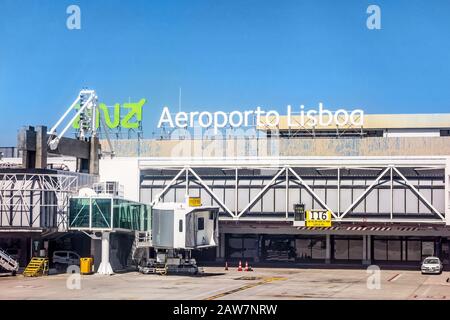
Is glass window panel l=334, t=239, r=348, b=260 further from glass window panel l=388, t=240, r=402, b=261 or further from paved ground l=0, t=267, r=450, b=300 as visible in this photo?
paved ground l=0, t=267, r=450, b=300

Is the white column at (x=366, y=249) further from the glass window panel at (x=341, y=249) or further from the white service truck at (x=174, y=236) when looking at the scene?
the white service truck at (x=174, y=236)

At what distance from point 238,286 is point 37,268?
70.6 ft

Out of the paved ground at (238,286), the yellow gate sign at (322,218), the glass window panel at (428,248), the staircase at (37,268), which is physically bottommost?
the paved ground at (238,286)

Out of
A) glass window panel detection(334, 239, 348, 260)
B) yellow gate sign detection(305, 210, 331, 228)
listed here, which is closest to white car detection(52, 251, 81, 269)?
yellow gate sign detection(305, 210, 331, 228)

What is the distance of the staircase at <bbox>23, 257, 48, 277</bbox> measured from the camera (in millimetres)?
80875

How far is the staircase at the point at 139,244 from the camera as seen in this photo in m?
86.2

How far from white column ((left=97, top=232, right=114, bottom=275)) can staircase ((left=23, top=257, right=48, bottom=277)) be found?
5.12 meters

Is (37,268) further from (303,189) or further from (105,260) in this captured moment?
(303,189)

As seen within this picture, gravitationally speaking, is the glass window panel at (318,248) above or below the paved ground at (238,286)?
above

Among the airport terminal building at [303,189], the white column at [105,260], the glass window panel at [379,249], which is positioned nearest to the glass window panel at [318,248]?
the airport terminal building at [303,189]

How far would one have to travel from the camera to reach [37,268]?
8131cm

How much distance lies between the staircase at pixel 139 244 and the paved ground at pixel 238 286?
3.51m

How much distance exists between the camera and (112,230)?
83125 millimetres
